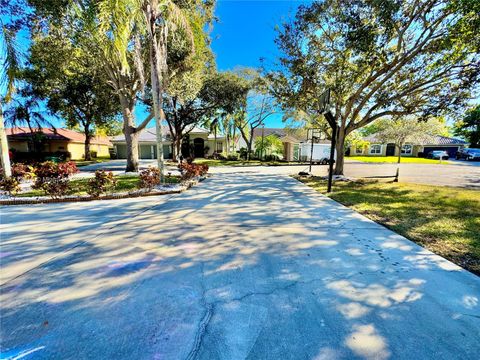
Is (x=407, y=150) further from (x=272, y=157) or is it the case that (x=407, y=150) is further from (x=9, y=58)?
(x=9, y=58)

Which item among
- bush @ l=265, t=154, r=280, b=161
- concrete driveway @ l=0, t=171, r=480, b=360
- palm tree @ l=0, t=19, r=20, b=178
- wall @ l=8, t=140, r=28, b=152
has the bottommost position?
concrete driveway @ l=0, t=171, r=480, b=360

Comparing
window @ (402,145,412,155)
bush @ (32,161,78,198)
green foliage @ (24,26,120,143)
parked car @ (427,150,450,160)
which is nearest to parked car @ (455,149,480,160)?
parked car @ (427,150,450,160)

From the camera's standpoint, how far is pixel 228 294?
270cm

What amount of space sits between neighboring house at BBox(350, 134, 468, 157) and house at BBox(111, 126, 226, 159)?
25951 millimetres

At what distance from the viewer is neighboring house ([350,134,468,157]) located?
1533 inches

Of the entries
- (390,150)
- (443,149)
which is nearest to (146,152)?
(390,150)

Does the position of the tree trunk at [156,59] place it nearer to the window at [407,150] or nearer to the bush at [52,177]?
the bush at [52,177]

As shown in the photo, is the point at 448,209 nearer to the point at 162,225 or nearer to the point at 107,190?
the point at 162,225

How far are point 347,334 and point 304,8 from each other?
40.0ft

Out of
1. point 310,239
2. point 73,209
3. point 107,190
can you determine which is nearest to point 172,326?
point 310,239

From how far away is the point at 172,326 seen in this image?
86.7 inches

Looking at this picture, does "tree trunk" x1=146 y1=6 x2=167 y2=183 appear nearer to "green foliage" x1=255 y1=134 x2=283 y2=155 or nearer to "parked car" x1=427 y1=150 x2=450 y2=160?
"green foliage" x1=255 y1=134 x2=283 y2=155

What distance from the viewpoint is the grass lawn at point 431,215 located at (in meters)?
4.13

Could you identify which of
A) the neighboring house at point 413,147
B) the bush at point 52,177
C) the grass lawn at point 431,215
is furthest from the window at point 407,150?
the bush at point 52,177
